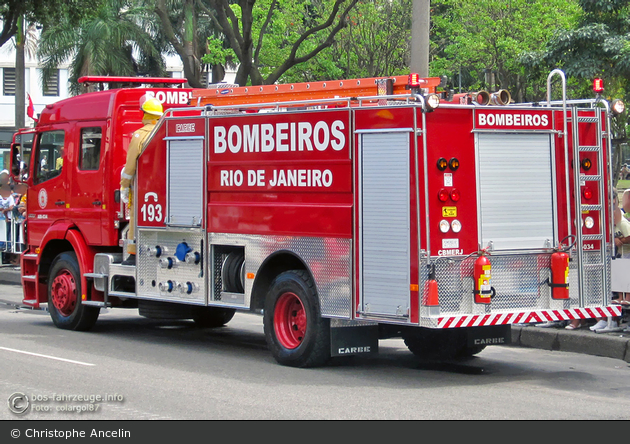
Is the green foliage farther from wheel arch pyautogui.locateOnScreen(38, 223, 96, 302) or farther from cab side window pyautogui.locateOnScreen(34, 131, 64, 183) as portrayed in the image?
wheel arch pyautogui.locateOnScreen(38, 223, 96, 302)

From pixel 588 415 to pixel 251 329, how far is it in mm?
6557

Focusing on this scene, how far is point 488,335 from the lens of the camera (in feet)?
30.8

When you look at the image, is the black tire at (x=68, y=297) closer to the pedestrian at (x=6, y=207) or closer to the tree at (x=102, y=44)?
the pedestrian at (x=6, y=207)

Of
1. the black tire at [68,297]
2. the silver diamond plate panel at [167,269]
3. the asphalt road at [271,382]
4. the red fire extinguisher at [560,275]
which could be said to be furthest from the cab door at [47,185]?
the red fire extinguisher at [560,275]

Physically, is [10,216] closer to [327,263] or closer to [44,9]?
[44,9]

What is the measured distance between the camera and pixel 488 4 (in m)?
28.3

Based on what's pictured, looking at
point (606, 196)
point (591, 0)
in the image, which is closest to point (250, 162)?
point (606, 196)

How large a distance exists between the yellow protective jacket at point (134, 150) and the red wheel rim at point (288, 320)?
2889mm

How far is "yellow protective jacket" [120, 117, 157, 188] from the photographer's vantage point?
436 inches

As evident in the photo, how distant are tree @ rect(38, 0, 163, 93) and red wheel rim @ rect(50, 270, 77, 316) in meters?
26.3

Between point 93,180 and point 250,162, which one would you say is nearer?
point 250,162

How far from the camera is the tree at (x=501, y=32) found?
91.0 feet

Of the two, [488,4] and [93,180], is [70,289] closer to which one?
[93,180]

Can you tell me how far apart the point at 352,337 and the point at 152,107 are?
4.15m
